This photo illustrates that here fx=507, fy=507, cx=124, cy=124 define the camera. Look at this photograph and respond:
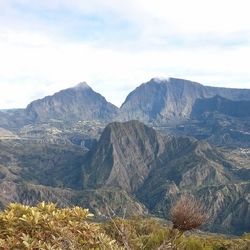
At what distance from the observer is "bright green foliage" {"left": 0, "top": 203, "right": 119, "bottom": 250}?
18766 mm

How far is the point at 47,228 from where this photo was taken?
66.0 feet

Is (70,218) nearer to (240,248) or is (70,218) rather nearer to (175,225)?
(175,225)

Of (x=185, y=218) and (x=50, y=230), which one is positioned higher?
(x=185, y=218)

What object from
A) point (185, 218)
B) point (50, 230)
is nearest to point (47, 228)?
point (50, 230)

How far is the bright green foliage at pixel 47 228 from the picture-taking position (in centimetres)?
1877

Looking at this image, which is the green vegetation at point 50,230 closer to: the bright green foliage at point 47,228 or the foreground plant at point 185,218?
the bright green foliage at point 47,228

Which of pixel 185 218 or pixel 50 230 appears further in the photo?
pixel 50 230

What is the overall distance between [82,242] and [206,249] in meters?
32.4

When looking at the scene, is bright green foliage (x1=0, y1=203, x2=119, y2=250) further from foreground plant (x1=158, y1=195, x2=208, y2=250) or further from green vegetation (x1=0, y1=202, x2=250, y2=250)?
foreground plant (x1=158, y1=195, x2=208, y2=250)

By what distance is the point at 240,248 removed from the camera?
209ft

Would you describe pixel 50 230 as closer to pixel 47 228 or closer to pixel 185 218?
pixel 47 228

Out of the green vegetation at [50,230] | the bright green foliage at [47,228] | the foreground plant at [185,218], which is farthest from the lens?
the bright green foliage at [47,228]

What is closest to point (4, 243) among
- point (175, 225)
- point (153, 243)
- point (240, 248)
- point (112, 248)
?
point (112, 248)

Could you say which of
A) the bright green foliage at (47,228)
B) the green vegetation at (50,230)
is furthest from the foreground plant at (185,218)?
the bright green foliage at (47,228)
